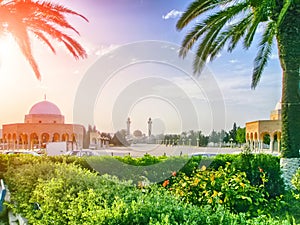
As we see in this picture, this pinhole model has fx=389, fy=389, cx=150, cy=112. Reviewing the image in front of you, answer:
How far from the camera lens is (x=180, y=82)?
11.6 m

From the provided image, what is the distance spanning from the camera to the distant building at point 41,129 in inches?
1730

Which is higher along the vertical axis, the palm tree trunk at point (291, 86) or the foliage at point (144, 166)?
the palm tree trunk at point (291, 86)

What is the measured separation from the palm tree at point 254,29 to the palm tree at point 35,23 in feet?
11.8

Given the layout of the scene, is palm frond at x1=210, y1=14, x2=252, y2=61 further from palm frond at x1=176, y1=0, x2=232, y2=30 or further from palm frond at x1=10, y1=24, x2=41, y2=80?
palm frond at x1=10, y1=24, x2=41, y2=80

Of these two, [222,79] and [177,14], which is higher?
[177,14]

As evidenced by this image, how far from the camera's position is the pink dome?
4484cm

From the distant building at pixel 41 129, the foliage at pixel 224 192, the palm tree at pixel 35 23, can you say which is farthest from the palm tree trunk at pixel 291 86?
the distant building at pixel 41 129

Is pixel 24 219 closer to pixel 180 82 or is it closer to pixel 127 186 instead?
pixel 127 186

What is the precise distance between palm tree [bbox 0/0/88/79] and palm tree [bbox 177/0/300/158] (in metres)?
3.60

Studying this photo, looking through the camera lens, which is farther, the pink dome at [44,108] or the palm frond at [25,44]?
the pink dome at [44,108]

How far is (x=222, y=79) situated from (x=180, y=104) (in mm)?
1817

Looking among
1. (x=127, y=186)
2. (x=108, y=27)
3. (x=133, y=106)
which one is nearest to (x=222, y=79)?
(x=133, y=106)

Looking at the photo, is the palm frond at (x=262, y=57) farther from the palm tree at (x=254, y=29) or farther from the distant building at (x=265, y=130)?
the distant building at (x=265, y=130)

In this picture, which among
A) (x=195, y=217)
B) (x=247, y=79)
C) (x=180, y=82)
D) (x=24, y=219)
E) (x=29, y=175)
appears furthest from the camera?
(x=247, y=79)
